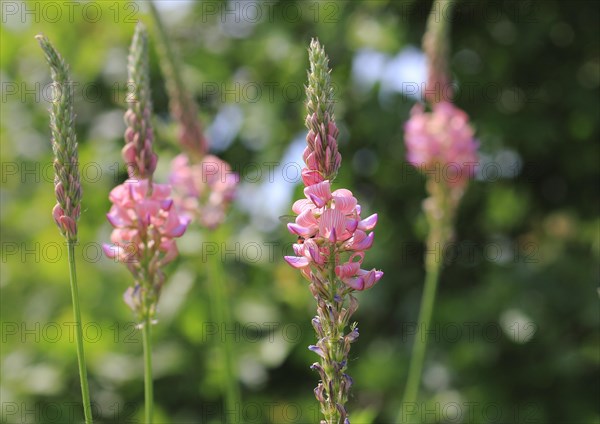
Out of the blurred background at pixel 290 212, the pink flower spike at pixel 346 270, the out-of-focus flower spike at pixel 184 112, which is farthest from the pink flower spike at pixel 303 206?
the blurred background at pixel 290 212

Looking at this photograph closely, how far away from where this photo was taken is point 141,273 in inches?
66.2

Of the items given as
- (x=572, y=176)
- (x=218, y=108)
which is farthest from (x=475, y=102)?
(x=218, y=108)

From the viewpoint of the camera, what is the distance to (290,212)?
12.1 feet

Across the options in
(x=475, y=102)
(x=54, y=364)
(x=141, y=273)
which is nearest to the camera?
(x=141, y=273)

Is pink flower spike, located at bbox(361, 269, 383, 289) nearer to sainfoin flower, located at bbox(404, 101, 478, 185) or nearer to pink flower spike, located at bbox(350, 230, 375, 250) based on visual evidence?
pink flower spike, located at bbox(350, 230, 375, 250)

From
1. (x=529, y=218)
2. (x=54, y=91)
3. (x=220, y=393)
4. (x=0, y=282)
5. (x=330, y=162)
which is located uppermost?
(x=54, y=91)

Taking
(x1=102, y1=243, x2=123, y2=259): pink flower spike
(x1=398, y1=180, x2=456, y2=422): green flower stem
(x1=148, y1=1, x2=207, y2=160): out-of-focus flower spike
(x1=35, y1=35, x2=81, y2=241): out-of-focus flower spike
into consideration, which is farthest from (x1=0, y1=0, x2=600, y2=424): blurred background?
(x1=35, y1=35, x2=81, y2=241): out-of-focus flower spike

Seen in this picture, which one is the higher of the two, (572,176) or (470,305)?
(572,176)

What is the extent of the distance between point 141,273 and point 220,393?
85.3 inches

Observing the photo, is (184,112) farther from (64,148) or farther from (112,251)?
(64,148)

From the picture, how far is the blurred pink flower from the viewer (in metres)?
1.30

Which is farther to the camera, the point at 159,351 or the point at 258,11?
the point at 258,11

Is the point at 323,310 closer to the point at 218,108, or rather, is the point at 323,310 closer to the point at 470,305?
the point at 470,305

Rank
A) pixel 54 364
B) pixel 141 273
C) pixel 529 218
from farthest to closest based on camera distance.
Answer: pixel 529 218 → pixel 54 364 → pixel 141 273
